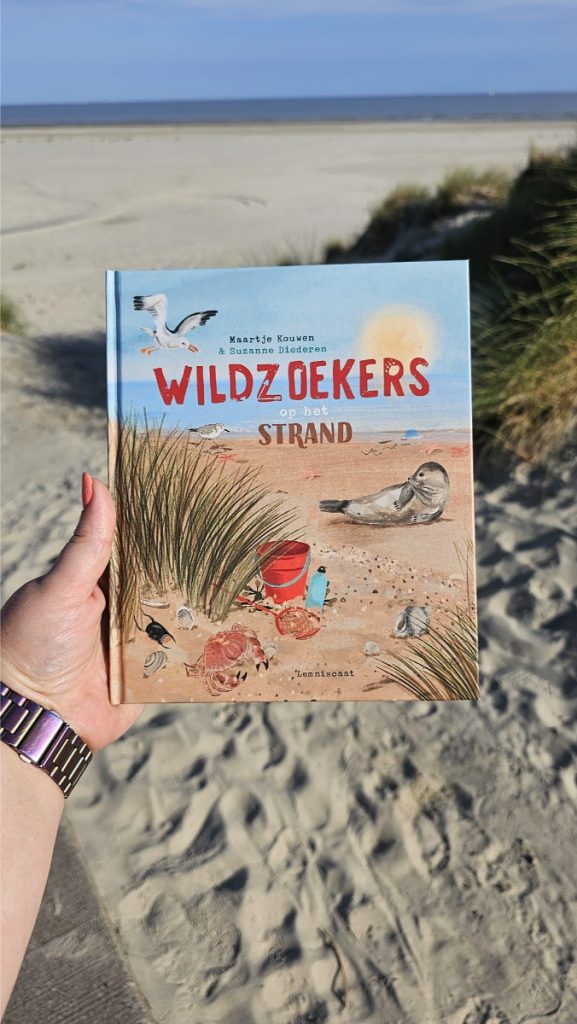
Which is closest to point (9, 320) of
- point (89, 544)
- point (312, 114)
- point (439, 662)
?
point (89, 544)

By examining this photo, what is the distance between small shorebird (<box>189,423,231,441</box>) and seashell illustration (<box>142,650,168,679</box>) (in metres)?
0.44

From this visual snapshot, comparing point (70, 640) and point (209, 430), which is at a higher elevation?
point (209, 430)

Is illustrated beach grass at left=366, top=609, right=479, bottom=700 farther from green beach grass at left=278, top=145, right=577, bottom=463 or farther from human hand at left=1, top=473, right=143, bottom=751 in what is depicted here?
green beach grass at left=278, top=145, right=577, bottom=463

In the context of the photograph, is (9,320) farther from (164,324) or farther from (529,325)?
(164,324)

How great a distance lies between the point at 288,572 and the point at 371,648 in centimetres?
22

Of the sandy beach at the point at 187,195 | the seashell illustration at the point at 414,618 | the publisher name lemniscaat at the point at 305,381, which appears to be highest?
the sandy beach at the point at 187,195

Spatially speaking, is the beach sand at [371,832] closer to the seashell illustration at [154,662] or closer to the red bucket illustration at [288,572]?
the seashell illustration at [154,662]

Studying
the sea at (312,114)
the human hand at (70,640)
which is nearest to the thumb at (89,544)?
the human hand at (70,640)

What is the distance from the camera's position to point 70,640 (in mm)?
1670

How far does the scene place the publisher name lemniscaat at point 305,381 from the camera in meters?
1.52

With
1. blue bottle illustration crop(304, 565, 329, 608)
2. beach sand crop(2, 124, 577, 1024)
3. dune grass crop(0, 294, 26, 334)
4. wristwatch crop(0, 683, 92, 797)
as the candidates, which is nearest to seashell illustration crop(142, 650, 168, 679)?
wristwatch crop(0, 683, 92, 797)

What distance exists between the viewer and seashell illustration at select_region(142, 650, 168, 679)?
1.58 m

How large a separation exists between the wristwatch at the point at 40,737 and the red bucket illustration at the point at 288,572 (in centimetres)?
50

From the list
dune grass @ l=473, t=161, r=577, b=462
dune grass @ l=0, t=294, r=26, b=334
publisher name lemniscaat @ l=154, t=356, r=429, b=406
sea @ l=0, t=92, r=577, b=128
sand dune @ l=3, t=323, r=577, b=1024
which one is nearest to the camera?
publisher name lemniscaat @ l=154, t=356, r=429, b=406
